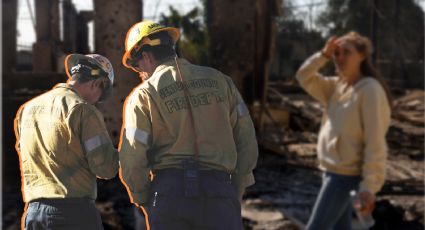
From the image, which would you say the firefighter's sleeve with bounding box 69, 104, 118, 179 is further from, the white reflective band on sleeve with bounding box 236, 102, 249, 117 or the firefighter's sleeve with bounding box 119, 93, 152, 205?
the white reflective band on sleeve with bounding box 236, 102, 249, 117

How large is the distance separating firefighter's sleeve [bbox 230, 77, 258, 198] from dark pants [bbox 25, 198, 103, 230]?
0.34 m

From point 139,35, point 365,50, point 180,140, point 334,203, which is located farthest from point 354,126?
point 139,35

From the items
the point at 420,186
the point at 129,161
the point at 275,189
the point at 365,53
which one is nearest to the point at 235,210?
the point at 129,161

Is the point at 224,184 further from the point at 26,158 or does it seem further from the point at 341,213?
the point at 341,213

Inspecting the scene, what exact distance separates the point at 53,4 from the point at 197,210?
1.23 m

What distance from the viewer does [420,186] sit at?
8.38 m

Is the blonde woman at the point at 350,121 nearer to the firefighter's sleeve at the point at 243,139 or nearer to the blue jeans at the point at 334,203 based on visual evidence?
the blue jeans at the point at 334,203

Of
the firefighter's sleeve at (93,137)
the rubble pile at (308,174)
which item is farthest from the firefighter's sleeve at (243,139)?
the rubble pile at (308,174)

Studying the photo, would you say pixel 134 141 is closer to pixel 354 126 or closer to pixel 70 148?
pixel 70 148

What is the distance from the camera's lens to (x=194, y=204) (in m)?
1.27

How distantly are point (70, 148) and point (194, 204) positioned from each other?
0.36 metres

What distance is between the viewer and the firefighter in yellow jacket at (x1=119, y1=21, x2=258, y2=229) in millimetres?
1124

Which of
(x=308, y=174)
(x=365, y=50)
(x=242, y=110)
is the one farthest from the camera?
(x=308, y=174)

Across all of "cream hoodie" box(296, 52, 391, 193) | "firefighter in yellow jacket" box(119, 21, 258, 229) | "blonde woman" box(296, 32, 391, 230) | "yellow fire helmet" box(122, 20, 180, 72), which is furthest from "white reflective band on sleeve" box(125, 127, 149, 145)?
"cream hoodie" box(296, 52, 391, 193)
